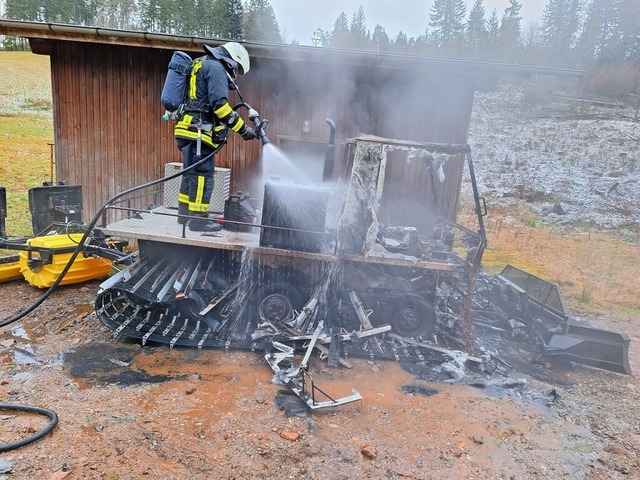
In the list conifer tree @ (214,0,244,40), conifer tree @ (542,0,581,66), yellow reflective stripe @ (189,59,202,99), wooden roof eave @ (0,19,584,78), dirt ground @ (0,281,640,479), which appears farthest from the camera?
conifer tree @ (542,0,581,66)

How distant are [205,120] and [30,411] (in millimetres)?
3395

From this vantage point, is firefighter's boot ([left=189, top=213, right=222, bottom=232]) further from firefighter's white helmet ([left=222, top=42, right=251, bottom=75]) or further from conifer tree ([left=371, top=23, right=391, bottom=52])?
conifer tree ([left=371, top=23, right=391, bottom=52])

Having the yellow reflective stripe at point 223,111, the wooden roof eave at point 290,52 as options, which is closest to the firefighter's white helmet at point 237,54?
the yellow reflective stripe at point 223,111

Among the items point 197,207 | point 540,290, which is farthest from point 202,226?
point 540,290

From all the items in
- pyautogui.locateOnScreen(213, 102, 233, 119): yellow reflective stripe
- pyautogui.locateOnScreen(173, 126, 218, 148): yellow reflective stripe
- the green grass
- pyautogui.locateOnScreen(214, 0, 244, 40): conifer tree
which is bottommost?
the green grass

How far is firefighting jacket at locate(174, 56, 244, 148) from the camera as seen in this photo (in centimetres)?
510

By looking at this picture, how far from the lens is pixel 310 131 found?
26.8 feet

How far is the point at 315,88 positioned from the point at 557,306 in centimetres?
514

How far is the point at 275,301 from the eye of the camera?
547 cm

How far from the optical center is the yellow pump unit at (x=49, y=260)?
5918mm

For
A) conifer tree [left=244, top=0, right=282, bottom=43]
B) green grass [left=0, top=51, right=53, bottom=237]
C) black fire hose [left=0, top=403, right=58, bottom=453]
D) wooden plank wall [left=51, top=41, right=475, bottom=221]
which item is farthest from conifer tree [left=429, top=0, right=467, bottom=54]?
black fire hose [left=0, top=403, right=58, bottom=453]

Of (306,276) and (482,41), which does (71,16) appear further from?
(306,276)

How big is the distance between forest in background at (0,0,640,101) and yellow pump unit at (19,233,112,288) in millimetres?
27791

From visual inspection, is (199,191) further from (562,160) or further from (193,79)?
(562,160)
